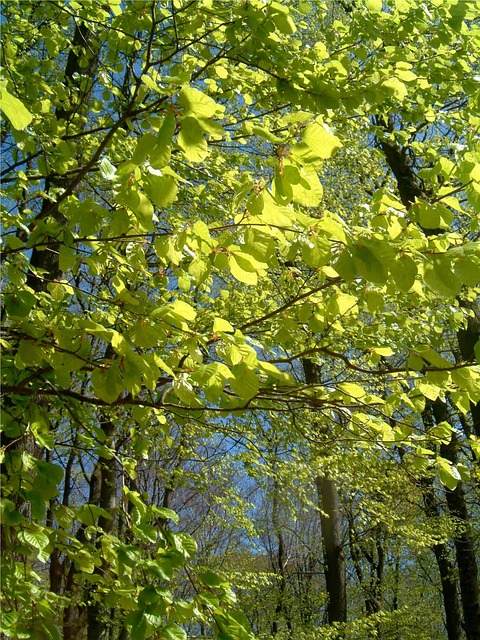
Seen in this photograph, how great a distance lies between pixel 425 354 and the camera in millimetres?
1796

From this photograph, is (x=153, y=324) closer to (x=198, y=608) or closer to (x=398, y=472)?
(x=198, y=608)

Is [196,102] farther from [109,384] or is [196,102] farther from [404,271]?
[109,384]

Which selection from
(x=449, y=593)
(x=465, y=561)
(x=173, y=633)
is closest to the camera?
(x=173, y=633)

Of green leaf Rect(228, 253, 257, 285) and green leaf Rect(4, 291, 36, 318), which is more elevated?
green leaf Rect(4, 291, 36, 318)

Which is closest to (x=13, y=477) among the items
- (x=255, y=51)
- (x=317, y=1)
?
(x=255, y=51)

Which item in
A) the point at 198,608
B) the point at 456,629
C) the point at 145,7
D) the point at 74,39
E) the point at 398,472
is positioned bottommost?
the point at 456,629

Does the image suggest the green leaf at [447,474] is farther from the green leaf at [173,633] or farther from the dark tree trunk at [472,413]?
the dark tree trunk at [472,413]

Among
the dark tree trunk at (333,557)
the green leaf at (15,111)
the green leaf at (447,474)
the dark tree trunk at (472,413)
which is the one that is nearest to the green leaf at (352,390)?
the green leaf at (447,474)

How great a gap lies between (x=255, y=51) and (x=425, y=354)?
1.42 m

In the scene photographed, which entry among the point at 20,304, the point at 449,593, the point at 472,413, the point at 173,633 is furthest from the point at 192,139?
the point at 449,593

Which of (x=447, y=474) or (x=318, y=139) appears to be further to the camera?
(x=447, y=474)

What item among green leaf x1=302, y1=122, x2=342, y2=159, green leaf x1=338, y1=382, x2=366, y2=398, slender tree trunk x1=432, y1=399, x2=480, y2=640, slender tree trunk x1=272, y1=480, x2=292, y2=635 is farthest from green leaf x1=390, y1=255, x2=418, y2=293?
slender tree trunk x1=272, y1=480, x2=292, y2=635

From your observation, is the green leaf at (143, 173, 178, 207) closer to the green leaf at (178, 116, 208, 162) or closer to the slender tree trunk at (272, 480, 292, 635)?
the green leaf at (178, 116, 208, 162)

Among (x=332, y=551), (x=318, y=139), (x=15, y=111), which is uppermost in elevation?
(x=318, y=139)
